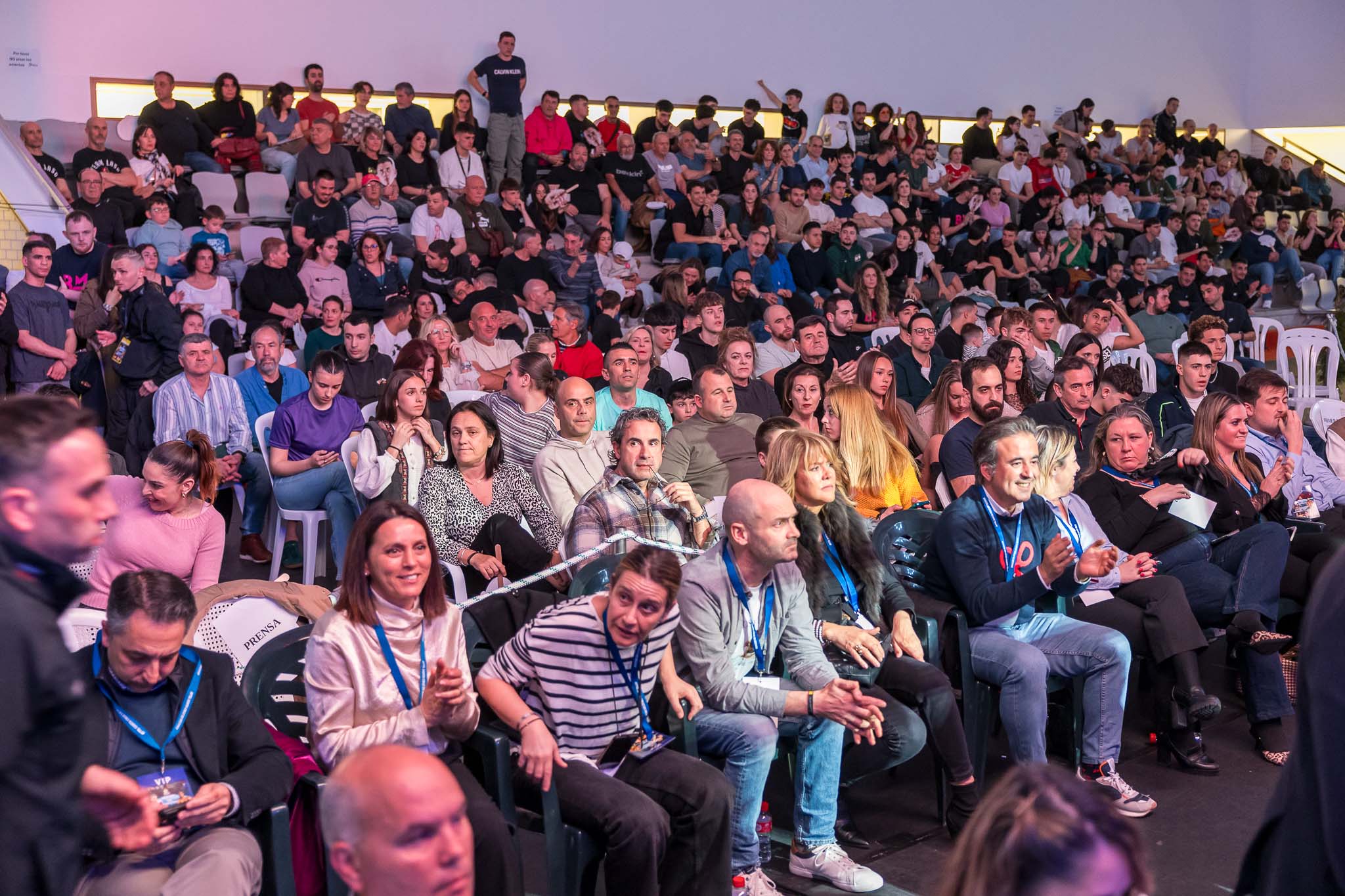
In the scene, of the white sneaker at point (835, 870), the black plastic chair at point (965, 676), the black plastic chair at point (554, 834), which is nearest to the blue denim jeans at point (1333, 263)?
the black plastic chair at point (965, 676)

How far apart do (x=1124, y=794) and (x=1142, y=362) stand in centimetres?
544

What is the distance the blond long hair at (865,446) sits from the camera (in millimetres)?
4863

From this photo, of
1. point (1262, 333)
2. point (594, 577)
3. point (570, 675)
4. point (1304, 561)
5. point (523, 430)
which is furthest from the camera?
point (1262, 333)

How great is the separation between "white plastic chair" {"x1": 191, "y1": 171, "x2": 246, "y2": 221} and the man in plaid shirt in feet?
19.5

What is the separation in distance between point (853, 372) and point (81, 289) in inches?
154

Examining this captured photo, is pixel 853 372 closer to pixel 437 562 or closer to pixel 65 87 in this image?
pixel 437 562

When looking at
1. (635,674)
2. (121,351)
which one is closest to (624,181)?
(121,351)

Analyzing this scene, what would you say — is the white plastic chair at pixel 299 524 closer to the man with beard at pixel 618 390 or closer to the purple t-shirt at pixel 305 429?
the purple t-shirt at pixel 305 429

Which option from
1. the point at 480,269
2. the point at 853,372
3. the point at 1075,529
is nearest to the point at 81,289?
the point at 480,269

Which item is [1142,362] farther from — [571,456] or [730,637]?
[730,637]

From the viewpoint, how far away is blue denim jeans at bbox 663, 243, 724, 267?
1018 cm

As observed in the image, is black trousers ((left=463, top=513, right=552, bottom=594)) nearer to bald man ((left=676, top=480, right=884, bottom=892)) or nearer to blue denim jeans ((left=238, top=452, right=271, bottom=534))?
bald man ((left=676, top=480, right=884, bottom=892))

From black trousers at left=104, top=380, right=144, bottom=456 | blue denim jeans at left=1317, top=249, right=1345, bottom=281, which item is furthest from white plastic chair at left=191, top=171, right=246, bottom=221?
blue denim jeans at left=1317, top=249, right=1345, bottom=281

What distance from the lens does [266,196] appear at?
922 centimetres
